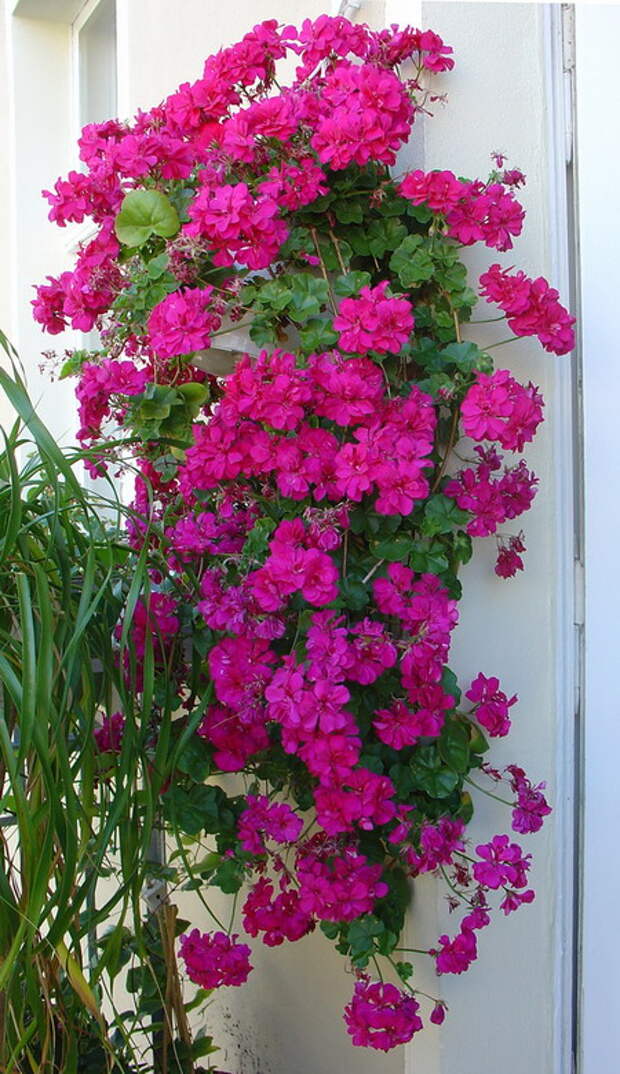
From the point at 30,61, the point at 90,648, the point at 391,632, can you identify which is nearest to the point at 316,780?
the point at 391,632

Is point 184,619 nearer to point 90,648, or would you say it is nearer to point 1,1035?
point 90,648

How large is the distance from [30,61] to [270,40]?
2.34 metres

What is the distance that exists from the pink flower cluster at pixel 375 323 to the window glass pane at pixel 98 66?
236 centimetres

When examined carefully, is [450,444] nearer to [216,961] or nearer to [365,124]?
[365,124]

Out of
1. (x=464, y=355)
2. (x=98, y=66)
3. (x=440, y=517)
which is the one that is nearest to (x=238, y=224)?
(x=464, y=355)

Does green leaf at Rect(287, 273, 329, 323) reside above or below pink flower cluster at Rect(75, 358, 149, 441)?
above

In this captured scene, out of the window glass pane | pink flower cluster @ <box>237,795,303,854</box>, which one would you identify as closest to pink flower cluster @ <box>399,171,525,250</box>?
A: pink flower cluster @ <box>237,795,303,854</box>

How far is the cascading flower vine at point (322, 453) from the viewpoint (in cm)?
125

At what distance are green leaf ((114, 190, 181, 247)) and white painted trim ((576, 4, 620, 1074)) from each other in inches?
24.2

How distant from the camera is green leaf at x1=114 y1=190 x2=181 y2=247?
1361 millimetres

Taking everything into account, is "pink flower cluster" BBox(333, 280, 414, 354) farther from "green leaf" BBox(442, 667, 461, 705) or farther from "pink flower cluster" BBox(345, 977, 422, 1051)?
"pink flower cluster" BBox(345, 977, 422, 1051)

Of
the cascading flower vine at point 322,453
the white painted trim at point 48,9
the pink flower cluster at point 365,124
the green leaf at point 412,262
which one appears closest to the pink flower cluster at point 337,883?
the cascading flower vine at point 322,453

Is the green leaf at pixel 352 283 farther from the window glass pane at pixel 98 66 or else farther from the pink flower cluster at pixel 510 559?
the window glass pane at pixel 98 66

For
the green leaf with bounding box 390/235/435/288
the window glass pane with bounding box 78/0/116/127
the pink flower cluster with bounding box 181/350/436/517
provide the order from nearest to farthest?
the pink flower cluster with bounding box 181/350/436/517, the green leaf with bounding box 390/235/435/288, the window glass pane with bounding box 78/0/116/127
